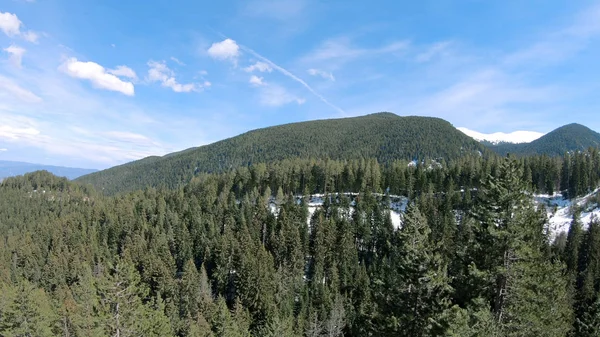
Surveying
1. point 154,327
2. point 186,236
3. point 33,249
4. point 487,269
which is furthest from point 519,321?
point 33,249

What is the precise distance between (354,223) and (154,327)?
62.6m

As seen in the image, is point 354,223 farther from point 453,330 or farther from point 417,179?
point 453,330

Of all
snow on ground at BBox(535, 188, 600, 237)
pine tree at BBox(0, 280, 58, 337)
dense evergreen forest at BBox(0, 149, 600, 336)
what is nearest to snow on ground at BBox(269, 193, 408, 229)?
dense evergreen forest at BBox(0, 149, 600, 336)

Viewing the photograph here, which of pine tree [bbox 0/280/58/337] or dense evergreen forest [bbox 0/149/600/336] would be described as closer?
dense evergreen forest [bbox 0/149/600/336]

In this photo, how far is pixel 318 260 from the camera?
3297 inches

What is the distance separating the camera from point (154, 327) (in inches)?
1816

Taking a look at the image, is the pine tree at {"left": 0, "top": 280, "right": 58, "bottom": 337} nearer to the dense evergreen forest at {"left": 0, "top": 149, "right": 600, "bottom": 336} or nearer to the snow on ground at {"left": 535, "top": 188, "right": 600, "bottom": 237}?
the dense evergreen forest at {"left": 0, "top": 149, "right": 600, "bottom": 336}

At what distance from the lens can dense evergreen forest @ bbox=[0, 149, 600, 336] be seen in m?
16.3

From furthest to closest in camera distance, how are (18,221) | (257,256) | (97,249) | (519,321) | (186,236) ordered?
1. (18,221)
2. (97,249)
3. (186,236)
4. (257,256)
5. (519,321)

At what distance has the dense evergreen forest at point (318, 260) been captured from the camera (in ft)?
53.6

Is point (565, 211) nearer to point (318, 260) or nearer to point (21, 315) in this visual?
point (318, 260)

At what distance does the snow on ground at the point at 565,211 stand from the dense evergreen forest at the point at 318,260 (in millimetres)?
3818

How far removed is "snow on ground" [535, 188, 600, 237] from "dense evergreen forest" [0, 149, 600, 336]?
12.5 feet

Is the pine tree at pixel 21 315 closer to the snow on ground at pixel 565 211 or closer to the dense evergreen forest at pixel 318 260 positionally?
the dense evergreen forest at pixel 318 260
